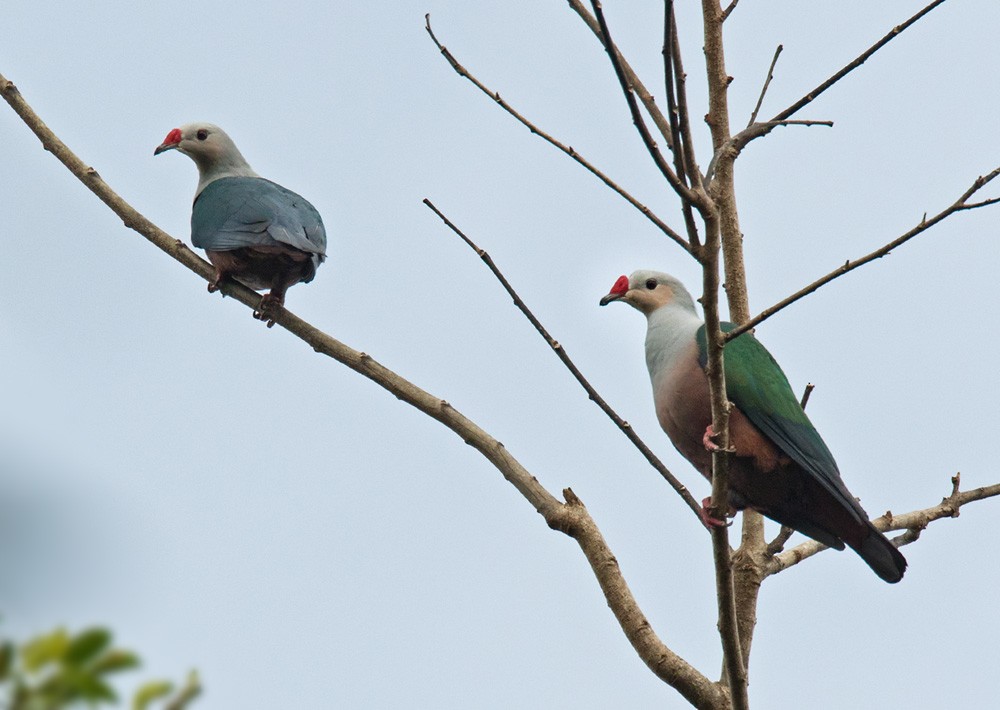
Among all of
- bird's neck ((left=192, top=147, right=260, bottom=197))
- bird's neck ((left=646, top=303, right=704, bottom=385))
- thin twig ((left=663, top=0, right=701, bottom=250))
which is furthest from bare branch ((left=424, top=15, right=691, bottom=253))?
bird's neck ((left=192, top=147, right=260, bottom=197))

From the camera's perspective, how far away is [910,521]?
4.43 metres

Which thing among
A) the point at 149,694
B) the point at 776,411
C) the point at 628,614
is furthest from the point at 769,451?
the point at 149,694

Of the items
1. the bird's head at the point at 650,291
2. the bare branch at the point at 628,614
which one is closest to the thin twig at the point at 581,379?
the bare branch at the point at 628,614

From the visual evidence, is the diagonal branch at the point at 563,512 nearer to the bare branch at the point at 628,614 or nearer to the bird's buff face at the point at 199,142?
the bare branch at the point at 628,614

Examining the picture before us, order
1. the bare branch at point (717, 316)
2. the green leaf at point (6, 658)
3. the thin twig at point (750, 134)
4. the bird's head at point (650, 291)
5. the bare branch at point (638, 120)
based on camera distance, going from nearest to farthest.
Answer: the green leaf at point (6, 658)
the bare branch at point (638, 120)
the bare branch at point (717, 316)
the thin twig at point (750, 134)
the bird's head at point (650, 291)

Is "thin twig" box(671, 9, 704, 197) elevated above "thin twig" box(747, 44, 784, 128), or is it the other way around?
"thin twig" box(747, 44, 784, 128)

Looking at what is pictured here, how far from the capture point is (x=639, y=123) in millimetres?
2682

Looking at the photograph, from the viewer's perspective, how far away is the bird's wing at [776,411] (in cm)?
458

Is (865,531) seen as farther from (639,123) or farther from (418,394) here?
(639,123)

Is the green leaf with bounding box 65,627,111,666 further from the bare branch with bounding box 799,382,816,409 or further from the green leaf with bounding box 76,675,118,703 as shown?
the bare branch with bounding box 799,382,816,409

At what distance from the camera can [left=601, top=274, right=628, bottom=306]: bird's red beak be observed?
5.67m

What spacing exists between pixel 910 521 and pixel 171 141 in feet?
15.0

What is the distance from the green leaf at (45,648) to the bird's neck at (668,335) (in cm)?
424

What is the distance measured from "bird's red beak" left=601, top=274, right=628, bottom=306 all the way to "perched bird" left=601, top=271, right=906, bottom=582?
86cm
